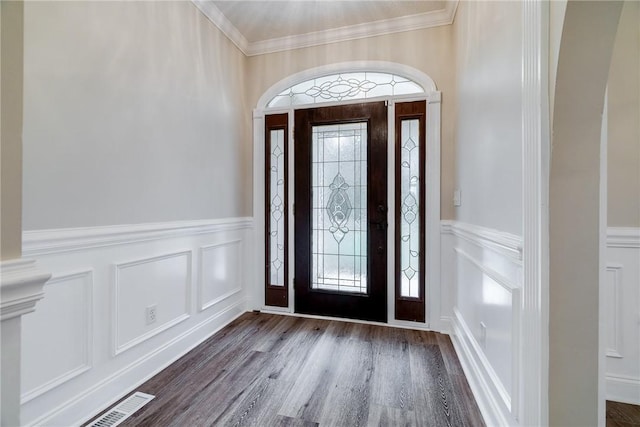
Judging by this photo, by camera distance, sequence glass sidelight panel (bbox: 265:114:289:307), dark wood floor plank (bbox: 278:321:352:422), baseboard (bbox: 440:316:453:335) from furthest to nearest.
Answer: glass sidelight panel (bbox: 265:114:289:307) → baseboard (bbox: 440:316:453:335) → dark wood floor plank (bbox: 278:321:352:422)

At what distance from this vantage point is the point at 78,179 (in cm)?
151

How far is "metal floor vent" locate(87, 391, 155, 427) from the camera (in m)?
1.51

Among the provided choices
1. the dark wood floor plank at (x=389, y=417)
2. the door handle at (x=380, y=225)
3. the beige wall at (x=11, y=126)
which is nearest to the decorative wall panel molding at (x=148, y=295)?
the beige wall at (x=11, y=126)

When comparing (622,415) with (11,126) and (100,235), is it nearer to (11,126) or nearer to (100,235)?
(11,126)

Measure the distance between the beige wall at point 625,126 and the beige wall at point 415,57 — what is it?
40.4 inches

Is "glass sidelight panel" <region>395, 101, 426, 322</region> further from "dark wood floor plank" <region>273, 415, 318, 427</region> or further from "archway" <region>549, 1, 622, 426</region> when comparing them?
"archway" <region>549, 1, 622, 426</region>

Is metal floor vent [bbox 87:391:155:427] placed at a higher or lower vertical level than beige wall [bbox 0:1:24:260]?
lower

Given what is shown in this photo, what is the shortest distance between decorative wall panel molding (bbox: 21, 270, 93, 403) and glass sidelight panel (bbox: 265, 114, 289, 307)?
1.64m

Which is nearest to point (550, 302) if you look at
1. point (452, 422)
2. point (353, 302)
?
point (452, 422)

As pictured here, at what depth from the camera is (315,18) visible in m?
2.61

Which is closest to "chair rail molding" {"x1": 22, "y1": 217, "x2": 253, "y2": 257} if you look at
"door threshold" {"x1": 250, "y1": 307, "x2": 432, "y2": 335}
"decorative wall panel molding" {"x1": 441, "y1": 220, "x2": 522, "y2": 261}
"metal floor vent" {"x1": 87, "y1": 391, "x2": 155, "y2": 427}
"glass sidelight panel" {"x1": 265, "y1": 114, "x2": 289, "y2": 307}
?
"glass sidelight panel" {"x1": 265, "y1": 114, "x2": 289, "y2": 307}

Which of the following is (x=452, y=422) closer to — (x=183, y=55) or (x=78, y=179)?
(x=78, y=179)

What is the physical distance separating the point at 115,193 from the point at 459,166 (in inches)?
92.6

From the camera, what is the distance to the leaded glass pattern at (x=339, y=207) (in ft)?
9.13
